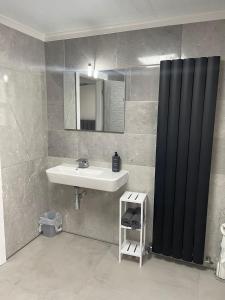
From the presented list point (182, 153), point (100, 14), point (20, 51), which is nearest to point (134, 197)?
point (182, 153)

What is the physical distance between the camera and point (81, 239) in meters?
2.87

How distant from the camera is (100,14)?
7.02ft

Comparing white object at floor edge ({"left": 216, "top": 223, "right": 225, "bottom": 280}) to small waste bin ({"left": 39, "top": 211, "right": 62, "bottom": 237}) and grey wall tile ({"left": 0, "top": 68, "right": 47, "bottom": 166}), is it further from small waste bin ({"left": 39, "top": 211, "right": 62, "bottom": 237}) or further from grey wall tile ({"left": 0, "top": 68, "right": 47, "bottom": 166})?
grey wall tile ({"left": 0, "top": 68, "right": 47, "bottom": 166})

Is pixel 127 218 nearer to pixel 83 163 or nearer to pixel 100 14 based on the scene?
pixel 83 163

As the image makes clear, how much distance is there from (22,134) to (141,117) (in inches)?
51.4

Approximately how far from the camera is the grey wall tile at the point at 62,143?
2803mm

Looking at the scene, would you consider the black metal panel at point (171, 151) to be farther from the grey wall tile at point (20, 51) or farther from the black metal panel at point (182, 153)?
the grey wall tile at point (20, 51)

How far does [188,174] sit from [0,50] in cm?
A: 214

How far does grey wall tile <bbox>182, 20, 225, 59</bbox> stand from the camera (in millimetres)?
2055

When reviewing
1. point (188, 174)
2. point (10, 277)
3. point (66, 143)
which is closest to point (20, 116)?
point (66, 143)

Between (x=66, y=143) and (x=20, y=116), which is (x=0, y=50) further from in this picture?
(x=66, y=143)

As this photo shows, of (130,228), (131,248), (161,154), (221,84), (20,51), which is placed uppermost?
(20,51)

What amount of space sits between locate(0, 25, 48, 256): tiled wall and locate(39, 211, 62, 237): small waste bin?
0.08 meters

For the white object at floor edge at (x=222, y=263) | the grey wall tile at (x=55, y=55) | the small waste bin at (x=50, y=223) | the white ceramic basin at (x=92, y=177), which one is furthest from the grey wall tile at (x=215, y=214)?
the grey wall tile at (x=55, y=55)
